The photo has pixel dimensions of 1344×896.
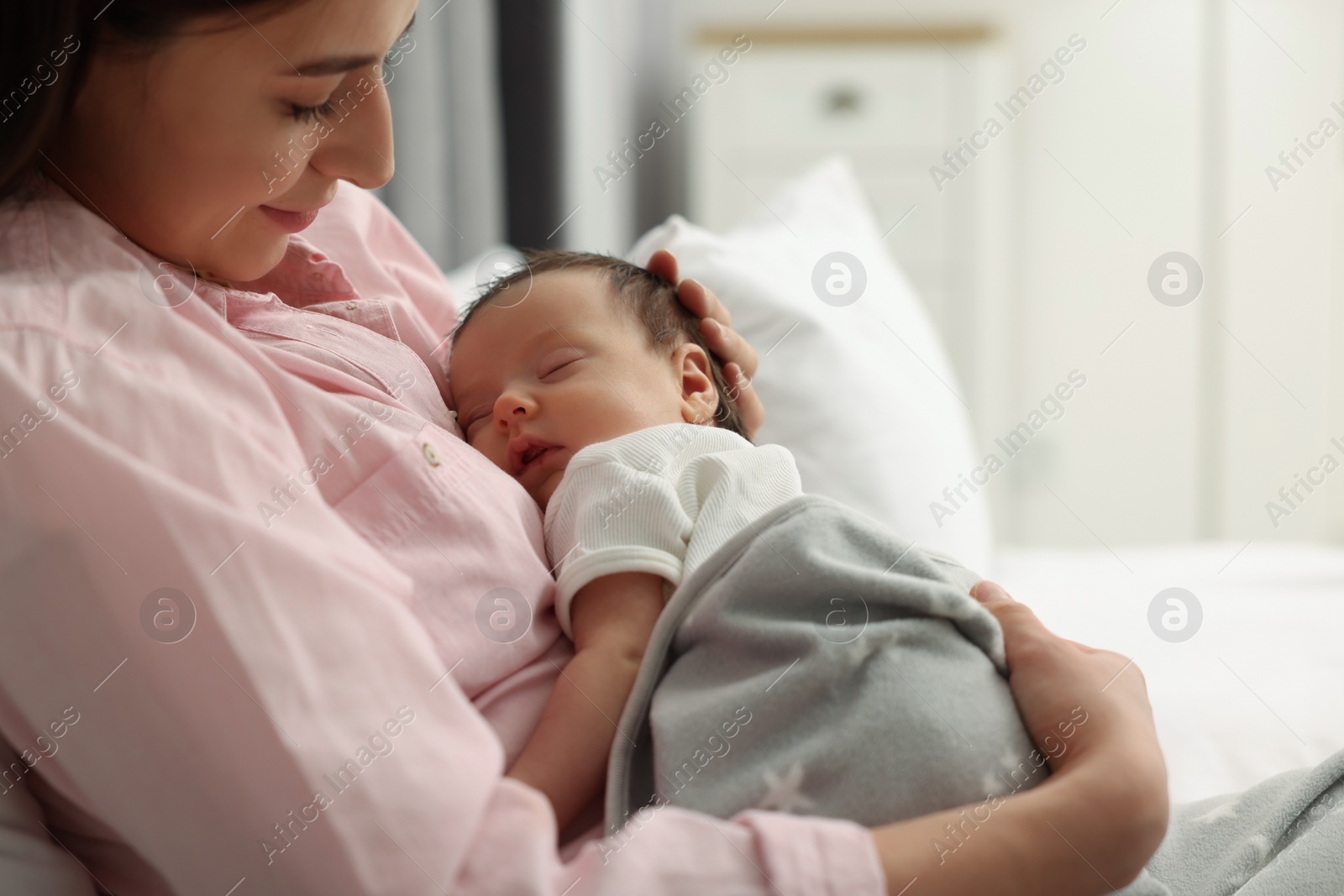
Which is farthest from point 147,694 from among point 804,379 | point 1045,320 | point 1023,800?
point 1045,320

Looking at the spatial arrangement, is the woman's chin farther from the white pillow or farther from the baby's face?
the white pillow

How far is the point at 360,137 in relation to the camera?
0.72 m

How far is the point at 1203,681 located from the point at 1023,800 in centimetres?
61

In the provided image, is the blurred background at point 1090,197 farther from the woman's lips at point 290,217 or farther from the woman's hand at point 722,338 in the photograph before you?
the woman's lips at point 290,217

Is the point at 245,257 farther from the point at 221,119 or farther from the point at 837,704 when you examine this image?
the point at 837,704

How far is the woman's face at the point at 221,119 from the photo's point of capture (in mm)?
619

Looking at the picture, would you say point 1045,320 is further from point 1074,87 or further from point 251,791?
point 251,791

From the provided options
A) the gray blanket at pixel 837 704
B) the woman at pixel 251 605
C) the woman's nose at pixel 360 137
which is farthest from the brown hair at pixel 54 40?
the gray blanket at pixel 837 704

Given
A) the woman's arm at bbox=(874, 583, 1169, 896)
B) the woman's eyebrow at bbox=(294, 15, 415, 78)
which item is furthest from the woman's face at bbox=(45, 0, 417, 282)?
the woman's arm at bbox=(874, 583, 1169, 896)

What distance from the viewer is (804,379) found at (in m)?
1.31

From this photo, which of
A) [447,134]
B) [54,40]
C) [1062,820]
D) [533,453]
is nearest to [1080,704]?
[1062,820]

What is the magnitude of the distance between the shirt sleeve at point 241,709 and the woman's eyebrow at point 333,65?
23 cm

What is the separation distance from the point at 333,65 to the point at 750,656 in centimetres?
43

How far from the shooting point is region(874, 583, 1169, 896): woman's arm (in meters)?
0.53
